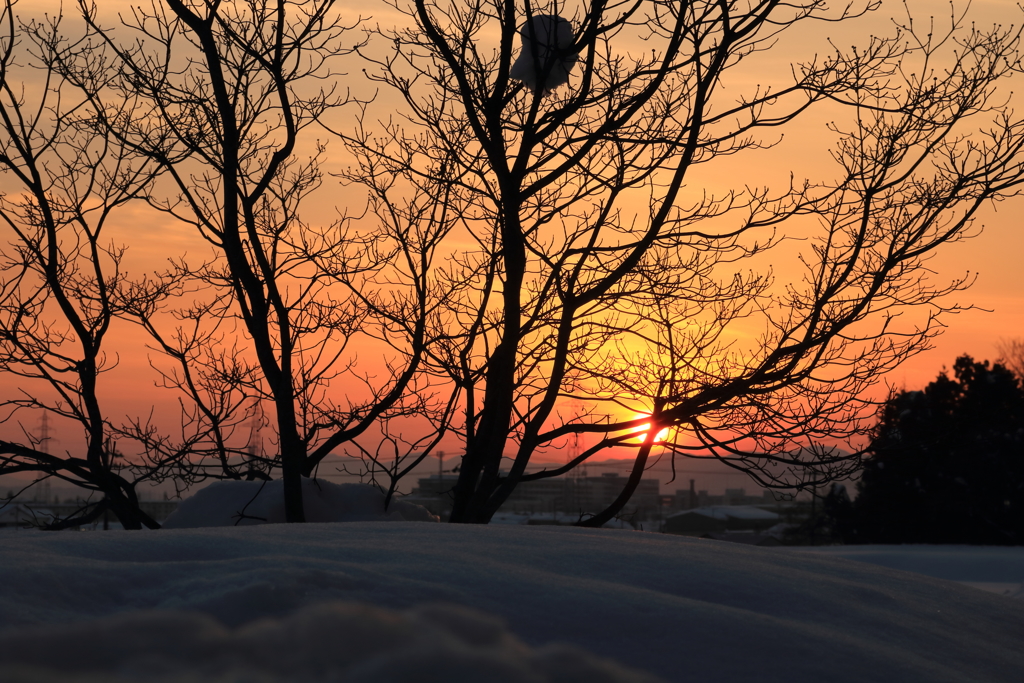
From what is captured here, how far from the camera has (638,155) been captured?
606cm

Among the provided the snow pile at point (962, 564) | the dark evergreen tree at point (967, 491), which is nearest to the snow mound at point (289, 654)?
the snow pile at point (962, 564)

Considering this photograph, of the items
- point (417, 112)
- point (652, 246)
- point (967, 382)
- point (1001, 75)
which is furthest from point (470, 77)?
point (967, 382)

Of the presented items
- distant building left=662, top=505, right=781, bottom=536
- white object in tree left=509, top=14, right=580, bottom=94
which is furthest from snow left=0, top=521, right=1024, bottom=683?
distant building left=662, top=505, right=781, bottom=536

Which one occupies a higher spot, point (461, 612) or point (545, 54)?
point (545, 54)

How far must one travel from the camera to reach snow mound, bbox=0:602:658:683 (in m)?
0.92

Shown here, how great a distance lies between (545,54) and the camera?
5.70 m

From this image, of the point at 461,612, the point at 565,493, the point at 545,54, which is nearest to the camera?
the point at 461,612

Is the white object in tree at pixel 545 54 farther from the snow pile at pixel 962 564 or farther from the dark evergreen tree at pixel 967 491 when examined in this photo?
the dark evergreen tree at pixel 967 491

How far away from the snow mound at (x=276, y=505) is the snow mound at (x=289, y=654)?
15.4ft

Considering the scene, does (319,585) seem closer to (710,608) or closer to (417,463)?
(710,608)

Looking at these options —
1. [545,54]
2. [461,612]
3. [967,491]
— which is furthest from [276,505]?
[967,491]

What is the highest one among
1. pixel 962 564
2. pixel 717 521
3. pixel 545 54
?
pixel 545 54

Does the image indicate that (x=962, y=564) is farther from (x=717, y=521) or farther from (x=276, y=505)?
(x=717, y=521)

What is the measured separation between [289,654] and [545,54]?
208 inches
